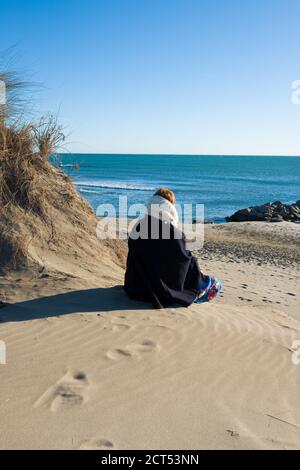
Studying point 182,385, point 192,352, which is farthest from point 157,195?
point 182,385

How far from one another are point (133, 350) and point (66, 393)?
3.39ft

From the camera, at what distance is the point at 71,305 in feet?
19.3

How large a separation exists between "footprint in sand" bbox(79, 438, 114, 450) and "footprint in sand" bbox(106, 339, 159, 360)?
4.24 feet

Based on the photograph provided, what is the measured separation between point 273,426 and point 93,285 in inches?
137

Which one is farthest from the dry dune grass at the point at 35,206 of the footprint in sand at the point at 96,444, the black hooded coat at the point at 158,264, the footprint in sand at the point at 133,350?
the footprint in sand at the point at 96,444

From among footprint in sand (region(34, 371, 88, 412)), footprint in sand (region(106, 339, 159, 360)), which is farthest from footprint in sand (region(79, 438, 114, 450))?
footprint in sand (region(106, 339, 159, 360))

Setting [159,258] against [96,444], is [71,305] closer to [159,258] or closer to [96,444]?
[159,258]

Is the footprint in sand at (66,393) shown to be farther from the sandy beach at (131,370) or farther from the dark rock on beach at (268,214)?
the dark rock on beach at (268,214)

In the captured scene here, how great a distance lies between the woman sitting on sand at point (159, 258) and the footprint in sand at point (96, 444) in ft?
8.93

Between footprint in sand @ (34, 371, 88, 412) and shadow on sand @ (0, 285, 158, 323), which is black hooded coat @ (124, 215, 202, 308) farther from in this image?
footprint in sand @ (34, 371, 88, 412)

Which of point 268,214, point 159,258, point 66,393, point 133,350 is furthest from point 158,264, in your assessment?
point 268,214

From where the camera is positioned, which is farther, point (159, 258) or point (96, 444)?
point (159, 258)

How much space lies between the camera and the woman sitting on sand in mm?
6035
